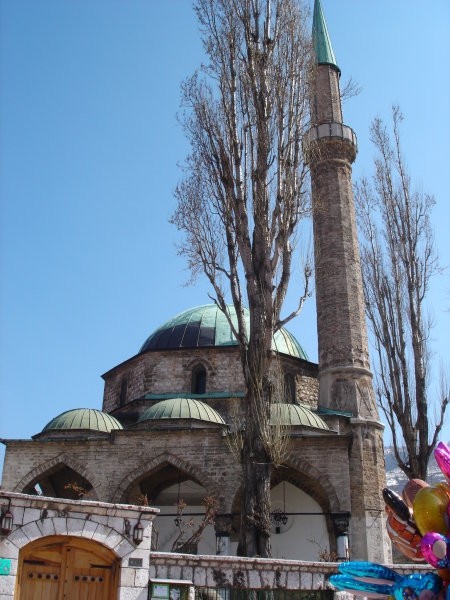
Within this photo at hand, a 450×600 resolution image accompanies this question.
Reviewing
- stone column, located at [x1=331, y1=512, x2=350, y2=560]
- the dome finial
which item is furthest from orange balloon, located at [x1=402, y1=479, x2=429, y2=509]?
the dome finial

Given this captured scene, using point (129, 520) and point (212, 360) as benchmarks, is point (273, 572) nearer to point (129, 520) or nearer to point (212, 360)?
point (129, 520)

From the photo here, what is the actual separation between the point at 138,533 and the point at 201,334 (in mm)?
11706

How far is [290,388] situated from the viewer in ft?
55.2

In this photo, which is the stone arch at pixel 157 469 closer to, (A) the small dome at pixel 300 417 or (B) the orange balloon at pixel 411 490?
(A) the small dome at pixel 300 417

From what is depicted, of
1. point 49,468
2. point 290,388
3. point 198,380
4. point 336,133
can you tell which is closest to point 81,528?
point 49,468

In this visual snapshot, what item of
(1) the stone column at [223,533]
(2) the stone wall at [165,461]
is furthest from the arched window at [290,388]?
(1) the stone column at [223,533]

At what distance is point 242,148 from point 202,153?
607 millimetres

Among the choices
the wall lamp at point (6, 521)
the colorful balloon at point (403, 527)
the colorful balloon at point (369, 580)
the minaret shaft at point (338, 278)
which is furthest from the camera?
the minaret shaft at point (338, 278)

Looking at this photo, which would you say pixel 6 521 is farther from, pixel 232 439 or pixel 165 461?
pixel 165 461

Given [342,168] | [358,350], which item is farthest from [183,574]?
[342,168]

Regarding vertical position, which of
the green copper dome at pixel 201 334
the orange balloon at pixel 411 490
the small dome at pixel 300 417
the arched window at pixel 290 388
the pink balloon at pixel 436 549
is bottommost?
the pink balloon at pixel 436 549

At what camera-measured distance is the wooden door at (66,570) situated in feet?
17.6

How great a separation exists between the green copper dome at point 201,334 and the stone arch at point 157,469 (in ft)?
13.6

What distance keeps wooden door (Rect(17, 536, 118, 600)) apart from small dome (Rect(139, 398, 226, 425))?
823 centimetres
